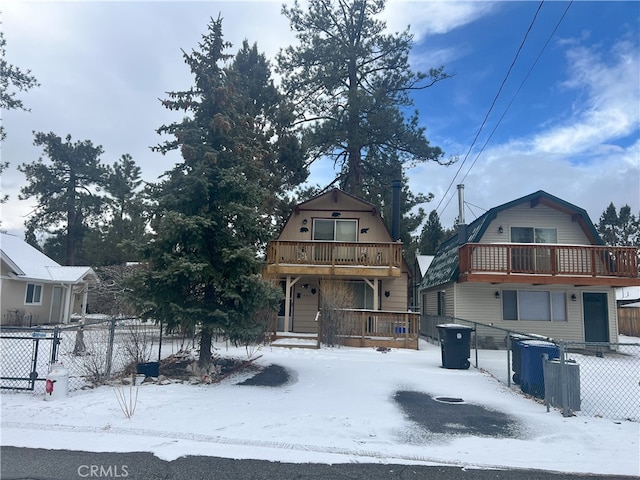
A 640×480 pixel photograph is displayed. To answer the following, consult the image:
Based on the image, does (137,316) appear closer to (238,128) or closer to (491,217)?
(238,128)

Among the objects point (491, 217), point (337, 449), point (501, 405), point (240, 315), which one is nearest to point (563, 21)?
point (491, 217)

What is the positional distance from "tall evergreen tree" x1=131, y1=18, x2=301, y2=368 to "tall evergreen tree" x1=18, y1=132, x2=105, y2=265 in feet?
106

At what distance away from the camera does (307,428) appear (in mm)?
5582

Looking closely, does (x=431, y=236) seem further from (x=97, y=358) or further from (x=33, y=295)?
(x=97, y=358)

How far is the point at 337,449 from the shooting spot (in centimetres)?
486

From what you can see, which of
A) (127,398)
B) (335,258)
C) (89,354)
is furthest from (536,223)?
(89,354)

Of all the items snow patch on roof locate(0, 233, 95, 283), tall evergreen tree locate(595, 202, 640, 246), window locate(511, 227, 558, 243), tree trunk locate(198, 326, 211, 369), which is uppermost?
tall evergreen tree locate(595, 202, 640, 246)

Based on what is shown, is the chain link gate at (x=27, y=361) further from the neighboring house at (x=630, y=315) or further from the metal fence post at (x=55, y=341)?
the neighboring house at (x=630, y=315)

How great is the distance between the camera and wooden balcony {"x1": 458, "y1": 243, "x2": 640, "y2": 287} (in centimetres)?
1481

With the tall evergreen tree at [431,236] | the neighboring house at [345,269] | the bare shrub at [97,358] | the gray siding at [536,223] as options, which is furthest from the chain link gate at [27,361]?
the tall evergreen tree at [431,236]

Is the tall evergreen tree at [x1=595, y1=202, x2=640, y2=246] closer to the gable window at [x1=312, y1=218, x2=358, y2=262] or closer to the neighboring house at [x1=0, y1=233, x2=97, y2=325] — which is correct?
the gable window at [x1=312, y1=218, x2=358, y2=262]

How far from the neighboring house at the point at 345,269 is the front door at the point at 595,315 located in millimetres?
6886

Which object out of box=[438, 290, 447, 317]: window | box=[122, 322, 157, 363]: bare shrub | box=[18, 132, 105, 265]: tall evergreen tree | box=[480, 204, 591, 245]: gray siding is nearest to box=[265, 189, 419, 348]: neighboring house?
box=[438, 290, 447, 317]: window

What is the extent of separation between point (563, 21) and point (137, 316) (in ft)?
40.9
